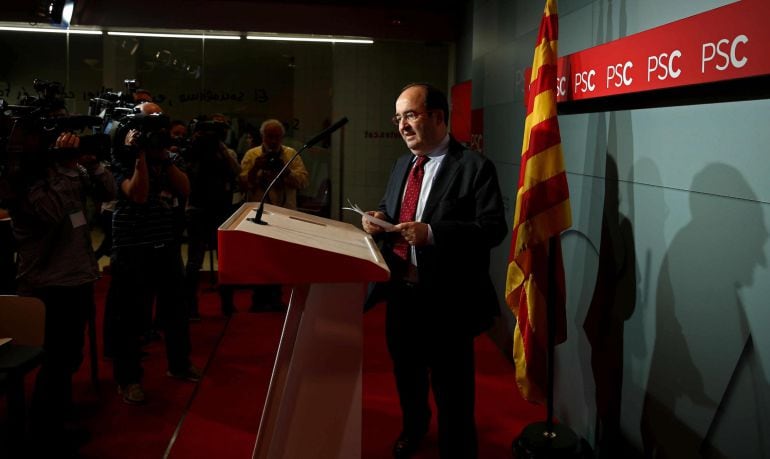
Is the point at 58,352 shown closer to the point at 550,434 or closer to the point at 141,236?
the point at 141,236

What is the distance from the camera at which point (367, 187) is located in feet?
22.1

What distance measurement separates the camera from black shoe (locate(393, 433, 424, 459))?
280cm

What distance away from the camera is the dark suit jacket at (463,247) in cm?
235

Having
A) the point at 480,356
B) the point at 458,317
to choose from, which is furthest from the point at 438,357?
the point at 480,356

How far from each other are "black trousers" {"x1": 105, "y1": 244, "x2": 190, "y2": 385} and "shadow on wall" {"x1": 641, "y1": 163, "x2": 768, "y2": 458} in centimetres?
231

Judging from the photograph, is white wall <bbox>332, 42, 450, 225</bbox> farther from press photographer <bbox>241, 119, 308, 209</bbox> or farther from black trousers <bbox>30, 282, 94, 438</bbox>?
black trousers <bbox>30, 282, 94, 438</bbox>

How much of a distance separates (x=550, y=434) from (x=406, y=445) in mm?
592

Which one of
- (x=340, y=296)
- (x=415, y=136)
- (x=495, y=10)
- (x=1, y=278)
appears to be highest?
(x=495, y=10)

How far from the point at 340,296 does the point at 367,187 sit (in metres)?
5.14

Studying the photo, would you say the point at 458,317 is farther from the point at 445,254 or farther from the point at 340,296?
the point at 340,296

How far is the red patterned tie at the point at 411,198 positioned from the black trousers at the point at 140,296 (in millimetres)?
1427

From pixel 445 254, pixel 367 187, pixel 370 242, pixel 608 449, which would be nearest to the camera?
pixel 370 242

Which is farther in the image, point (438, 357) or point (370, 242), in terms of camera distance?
point (438, 357)

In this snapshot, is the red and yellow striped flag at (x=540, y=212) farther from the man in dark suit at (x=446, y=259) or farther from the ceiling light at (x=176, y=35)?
the ceiling light at (x=176, y=35)
